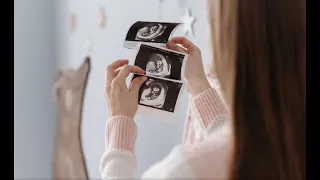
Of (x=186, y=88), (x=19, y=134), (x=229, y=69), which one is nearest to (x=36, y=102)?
(x=19, y=134)

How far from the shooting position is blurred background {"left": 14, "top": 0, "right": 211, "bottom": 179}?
3.01 ft

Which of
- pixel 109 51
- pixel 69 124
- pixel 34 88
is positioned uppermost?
pixel 109 51

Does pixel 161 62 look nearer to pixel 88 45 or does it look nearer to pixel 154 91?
pixel 154 91

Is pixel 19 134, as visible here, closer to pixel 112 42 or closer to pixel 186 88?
pixel 112 42

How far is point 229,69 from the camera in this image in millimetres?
707

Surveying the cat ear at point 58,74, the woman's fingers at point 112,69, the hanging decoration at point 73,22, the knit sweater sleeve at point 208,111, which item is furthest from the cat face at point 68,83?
the knit sweater sleeve at point 208,111

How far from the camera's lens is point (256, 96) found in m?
0.70

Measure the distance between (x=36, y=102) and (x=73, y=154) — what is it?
187 millimetres

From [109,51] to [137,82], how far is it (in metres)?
0.27

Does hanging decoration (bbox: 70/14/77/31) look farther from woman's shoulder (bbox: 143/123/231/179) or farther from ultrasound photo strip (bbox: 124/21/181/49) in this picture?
woman's shoulder (bbox: 143/123/231/179)

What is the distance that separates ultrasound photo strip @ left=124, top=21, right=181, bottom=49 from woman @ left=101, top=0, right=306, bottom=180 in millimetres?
89

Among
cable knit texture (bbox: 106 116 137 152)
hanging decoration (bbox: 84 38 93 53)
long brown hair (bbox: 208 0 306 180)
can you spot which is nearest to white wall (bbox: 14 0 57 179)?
hanging decoration (bbox: 84 38 93 53)

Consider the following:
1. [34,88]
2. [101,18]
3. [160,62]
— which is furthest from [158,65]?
[34,88]

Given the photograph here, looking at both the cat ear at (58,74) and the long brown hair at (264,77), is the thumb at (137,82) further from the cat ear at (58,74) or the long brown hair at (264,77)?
the cat ear at (58,74)
